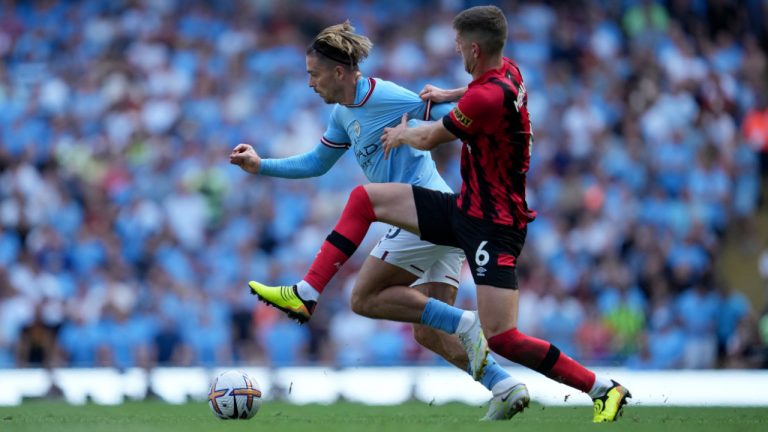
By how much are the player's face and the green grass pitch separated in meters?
2.18

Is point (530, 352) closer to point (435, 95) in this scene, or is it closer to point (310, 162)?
point (435, 95)

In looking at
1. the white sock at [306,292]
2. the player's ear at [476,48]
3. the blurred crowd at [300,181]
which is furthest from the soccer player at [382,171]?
the blurred crowd at [300,181]

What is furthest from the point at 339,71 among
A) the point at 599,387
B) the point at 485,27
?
the point at 599,387

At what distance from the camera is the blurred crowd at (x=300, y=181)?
49.3ft

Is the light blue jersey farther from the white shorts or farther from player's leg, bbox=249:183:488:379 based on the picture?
player's leg, bbox=249:183:488:379

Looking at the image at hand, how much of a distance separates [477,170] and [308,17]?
41.1 feet

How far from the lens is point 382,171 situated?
874 cm

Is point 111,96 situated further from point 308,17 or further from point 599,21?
point 599,21

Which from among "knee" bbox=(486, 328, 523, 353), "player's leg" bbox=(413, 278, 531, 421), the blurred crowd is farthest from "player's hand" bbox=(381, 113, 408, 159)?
the blurred crowd

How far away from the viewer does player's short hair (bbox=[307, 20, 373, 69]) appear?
848cm

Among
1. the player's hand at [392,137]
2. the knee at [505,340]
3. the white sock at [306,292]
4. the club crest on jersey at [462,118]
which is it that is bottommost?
the knee at [505,340]

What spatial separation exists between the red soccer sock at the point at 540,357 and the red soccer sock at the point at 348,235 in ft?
3.45

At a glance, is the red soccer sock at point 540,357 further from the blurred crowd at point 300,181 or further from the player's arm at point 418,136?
the blurred crowd at point 300,181

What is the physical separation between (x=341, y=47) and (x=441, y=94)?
72 cm
